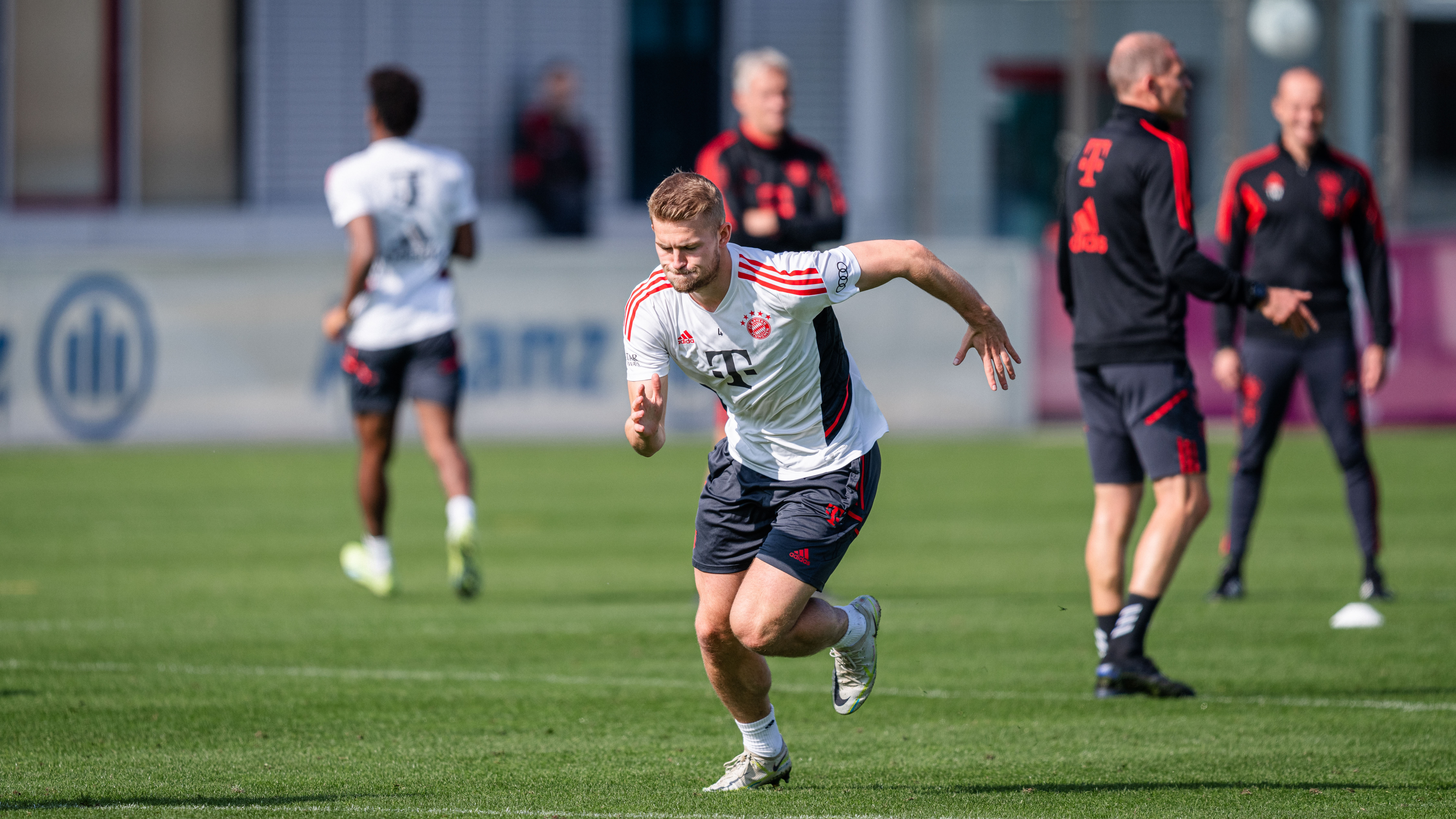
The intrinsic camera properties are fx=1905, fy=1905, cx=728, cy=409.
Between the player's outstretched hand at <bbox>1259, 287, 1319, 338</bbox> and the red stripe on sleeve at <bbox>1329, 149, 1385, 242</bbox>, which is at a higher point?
the red stripe on sleeve at <bbox>1329, 149, 1385, 242</bbox>

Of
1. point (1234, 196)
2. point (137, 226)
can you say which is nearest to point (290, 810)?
point (1234, 196)

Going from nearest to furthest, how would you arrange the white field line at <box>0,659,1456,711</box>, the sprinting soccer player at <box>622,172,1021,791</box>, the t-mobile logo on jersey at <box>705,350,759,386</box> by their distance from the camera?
the sprinting soccer player at <box>622,172,1021,791</box> → the t-mobile logo on jersey at <box>705,350,759,386</box> → the white field line at <box>0,659,1456,711</box>

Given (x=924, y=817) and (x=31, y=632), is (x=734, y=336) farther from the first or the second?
(x=31, y=632)

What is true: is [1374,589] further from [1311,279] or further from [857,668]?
[857,668]

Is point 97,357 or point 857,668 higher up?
point 857,668

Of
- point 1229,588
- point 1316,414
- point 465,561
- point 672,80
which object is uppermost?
point 672,80

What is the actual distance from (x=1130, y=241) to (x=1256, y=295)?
1.75 feet

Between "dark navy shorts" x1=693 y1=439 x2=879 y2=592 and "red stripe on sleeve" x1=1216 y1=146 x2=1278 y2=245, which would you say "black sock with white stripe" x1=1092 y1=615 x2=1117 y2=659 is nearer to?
"dark navy shorts" x1=693 y1=439 x2=879 y2=592

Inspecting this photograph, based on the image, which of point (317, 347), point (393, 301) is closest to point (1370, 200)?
point (393, 301)

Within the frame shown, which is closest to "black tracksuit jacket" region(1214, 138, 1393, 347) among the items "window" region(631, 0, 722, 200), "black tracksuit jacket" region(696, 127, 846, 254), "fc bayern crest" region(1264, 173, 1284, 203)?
"fc bayern crest" region(1264, 173, 1284, 203)

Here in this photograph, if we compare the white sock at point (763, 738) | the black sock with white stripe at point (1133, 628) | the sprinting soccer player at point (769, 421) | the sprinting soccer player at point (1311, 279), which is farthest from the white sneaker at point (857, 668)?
the sprinting soccer player at point (1311, 279)

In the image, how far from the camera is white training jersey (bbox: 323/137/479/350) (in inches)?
363

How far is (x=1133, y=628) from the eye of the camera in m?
6.63

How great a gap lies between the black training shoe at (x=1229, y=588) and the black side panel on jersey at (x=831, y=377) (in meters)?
4.09
